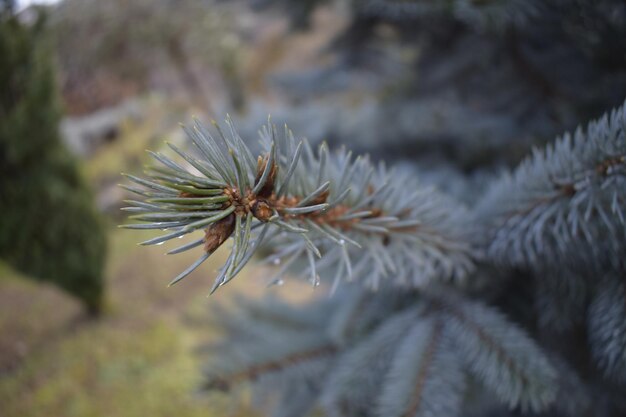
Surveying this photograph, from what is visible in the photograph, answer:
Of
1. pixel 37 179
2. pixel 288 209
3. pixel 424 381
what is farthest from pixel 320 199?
pixel 37 179

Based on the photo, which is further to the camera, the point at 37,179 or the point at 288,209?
the point at 37,179

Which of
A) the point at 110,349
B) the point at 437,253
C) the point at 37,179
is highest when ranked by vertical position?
the point at 37,179

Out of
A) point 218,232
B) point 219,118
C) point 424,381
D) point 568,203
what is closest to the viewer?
point 218,232

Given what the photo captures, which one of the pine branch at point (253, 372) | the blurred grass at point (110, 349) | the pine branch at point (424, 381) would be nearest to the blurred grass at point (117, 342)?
the blurred grass at point (110, 349)

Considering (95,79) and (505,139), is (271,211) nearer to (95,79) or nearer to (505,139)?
(505,139)

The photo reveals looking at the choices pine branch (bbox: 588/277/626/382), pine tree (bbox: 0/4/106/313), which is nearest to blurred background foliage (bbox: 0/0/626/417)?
pine tree (bbox: 0/4/106/313)

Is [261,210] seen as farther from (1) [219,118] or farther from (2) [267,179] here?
(1) [219,118]

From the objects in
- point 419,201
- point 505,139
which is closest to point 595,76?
point 505,139

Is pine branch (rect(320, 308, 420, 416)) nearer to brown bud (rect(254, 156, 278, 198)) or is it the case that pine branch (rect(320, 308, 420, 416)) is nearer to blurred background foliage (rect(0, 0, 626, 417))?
blurred background foliage (rect(0, 0, 626, 417))
